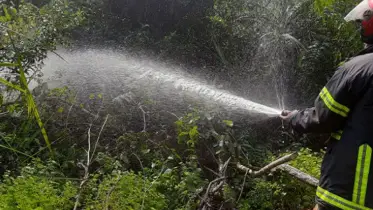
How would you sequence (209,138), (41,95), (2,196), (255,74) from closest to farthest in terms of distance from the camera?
1. (2,196)
2. (209,138)
3. (41,95)
4. (255,74)

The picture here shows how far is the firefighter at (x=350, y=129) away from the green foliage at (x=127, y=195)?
4.72 feet

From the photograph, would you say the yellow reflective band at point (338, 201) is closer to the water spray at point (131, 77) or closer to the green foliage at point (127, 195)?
the green foliage at point (127, 195)

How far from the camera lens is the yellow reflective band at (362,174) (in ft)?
7.19

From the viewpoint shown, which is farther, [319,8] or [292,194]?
[319,8]

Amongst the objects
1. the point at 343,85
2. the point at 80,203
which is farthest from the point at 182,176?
the point at 343,85

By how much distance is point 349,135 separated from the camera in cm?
227

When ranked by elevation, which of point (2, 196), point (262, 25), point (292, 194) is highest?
point (262, 25)

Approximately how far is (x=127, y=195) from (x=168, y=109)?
177cm

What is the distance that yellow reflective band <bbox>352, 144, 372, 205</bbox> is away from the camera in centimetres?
219

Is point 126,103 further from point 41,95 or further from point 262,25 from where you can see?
point 262,25

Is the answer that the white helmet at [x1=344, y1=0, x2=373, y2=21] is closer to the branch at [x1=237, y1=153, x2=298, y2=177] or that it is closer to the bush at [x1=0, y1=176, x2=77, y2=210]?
the branch at [x1=237, y1=153, x2=298, y2=177]

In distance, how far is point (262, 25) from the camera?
21.3 ft

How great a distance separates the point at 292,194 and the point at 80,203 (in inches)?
77.7

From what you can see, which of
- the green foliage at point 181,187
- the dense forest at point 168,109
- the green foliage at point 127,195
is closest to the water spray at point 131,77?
the dense forest at point 168,109
